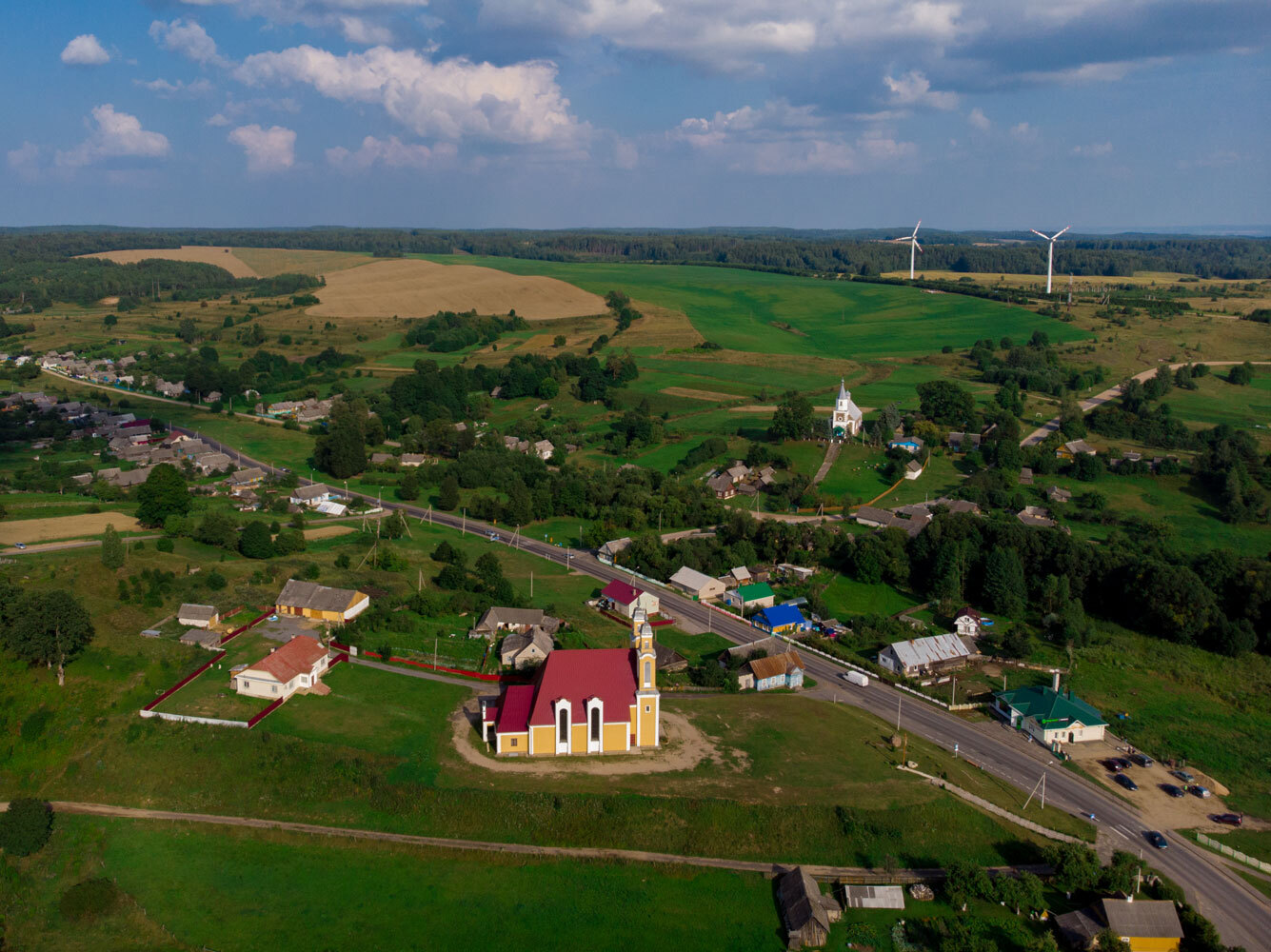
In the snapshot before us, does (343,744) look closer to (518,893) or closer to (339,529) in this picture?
(518,893)

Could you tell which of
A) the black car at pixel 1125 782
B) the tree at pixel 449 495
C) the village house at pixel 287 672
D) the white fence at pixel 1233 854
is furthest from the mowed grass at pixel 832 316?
the white fence at pixel 1233 854

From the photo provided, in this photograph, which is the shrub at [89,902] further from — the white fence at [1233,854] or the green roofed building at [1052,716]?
the white fence at [1233,854]

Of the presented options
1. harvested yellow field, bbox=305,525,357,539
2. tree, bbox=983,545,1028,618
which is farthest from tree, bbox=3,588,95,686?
tree, bbox=983,545,1028,618

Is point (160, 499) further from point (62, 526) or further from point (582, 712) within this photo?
point (582, 712)

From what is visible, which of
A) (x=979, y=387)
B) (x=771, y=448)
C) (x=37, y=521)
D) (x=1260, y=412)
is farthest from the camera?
(x=979, y=387)

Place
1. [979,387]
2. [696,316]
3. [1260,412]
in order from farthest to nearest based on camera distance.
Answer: [696,316], [979,387], [1260,412]

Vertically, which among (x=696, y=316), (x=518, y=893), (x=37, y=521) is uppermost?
(x=696, y=316)

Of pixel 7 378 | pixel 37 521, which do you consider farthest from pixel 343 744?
pixel 7 378

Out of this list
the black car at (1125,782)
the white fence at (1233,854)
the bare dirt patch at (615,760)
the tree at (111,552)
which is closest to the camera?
the white fence at (1233,854)
